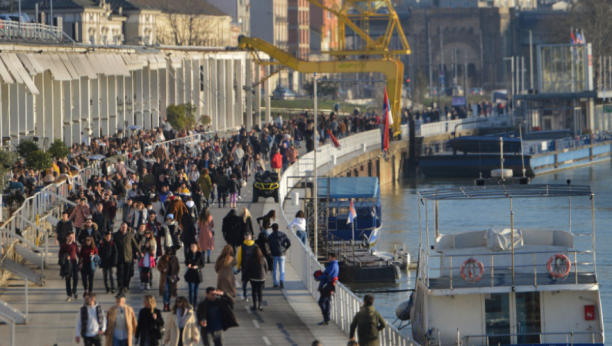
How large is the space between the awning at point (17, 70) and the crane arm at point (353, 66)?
30.1 metres

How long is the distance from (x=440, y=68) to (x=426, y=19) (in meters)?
8.73

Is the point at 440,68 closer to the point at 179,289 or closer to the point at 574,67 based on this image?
the point at 574,67

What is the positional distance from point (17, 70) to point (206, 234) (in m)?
16.5

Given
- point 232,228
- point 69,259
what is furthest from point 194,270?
point 232,228

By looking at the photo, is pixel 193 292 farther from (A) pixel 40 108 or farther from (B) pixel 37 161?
(A) pixel 40 108

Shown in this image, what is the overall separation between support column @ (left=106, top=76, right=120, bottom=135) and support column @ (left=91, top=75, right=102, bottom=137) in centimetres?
203

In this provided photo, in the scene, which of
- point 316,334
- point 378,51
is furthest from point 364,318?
point 378,51

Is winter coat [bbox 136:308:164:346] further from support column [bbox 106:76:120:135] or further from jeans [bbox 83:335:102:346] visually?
support column [bbox 106:76:120:135]

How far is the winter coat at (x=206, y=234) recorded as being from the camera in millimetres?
26312

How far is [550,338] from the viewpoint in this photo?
23.0 metres

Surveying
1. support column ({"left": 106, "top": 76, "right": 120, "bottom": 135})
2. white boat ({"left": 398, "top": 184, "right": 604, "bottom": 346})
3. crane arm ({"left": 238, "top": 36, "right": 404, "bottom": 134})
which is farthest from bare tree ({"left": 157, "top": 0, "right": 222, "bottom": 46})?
white boat ({"left": 398, "top": 184, "right": 604, "bottom": 346})

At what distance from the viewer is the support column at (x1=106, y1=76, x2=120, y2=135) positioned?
59219 mm

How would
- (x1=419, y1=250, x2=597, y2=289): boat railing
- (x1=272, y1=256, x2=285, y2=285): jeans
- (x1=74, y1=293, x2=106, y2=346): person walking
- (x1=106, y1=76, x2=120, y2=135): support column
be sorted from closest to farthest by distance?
(x1=74, y1=293, x2=106, y2=346): person walking < (x1=419, y1=250, x2=597, y2=289): boat railing < (x1=272, y1=256, x2=285, y2=285): jeans < (x1=106, y1=76, x2=120, y2=135): support column

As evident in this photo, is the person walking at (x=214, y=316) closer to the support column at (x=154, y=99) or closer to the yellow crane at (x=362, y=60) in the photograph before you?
the support column at (x=154, y=99)
